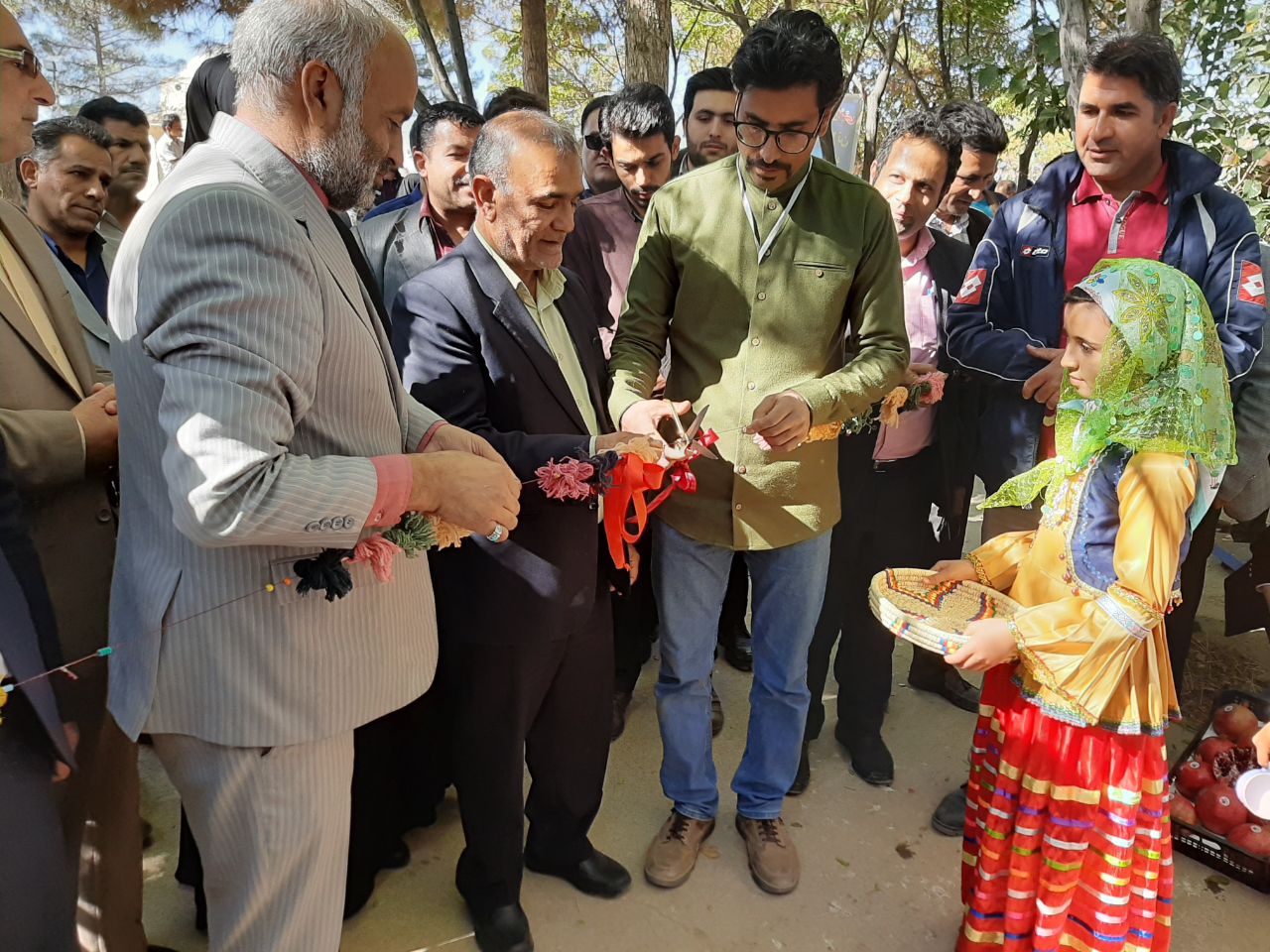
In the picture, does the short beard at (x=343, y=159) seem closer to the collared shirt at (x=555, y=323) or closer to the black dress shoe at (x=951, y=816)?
the collared shirt at (x=555, y=323)

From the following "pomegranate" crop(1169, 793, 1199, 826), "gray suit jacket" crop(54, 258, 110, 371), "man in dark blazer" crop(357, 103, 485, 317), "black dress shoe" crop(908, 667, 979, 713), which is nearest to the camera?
"gray suit jacket" crop(54, 258, 110, 371)

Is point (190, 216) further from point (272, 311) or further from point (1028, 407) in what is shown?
point (1028, 407)

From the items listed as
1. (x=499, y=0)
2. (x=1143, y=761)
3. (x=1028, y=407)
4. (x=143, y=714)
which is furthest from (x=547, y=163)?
(x=499, y=0)

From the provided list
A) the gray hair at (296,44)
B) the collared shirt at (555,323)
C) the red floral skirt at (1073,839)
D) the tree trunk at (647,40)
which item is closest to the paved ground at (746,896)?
the red floral skirt at (1073,839)

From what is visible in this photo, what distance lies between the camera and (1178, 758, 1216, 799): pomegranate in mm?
2973

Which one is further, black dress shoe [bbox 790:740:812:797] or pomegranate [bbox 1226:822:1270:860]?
black dress shoe [bbox 790:740:812:797]

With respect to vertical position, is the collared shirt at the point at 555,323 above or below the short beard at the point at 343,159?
below

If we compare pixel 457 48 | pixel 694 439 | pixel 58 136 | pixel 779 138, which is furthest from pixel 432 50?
pixel 694 439

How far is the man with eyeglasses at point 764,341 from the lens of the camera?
8.06 feet

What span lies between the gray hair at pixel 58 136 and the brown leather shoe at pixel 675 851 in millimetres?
3401

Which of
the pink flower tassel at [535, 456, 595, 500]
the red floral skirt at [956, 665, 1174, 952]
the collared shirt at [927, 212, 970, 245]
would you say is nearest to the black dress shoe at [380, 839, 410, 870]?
the pink flower tassel at [535, 456, 595, 500]

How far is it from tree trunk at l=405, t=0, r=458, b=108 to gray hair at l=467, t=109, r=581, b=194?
29.7ft

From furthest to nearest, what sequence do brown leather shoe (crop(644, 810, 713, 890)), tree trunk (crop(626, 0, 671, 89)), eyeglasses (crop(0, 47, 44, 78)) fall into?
tree trunk (crop(626, 0, 671, 89)) → brown leather shoe (crop(644, 810, 713, 890)) → eyeglasses (crop(0, 47, 44, 78))

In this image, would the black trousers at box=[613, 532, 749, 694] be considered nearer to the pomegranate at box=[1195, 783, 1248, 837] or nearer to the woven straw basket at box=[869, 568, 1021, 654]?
the woven straw basket at box=[869, 568, 1021, 654]
